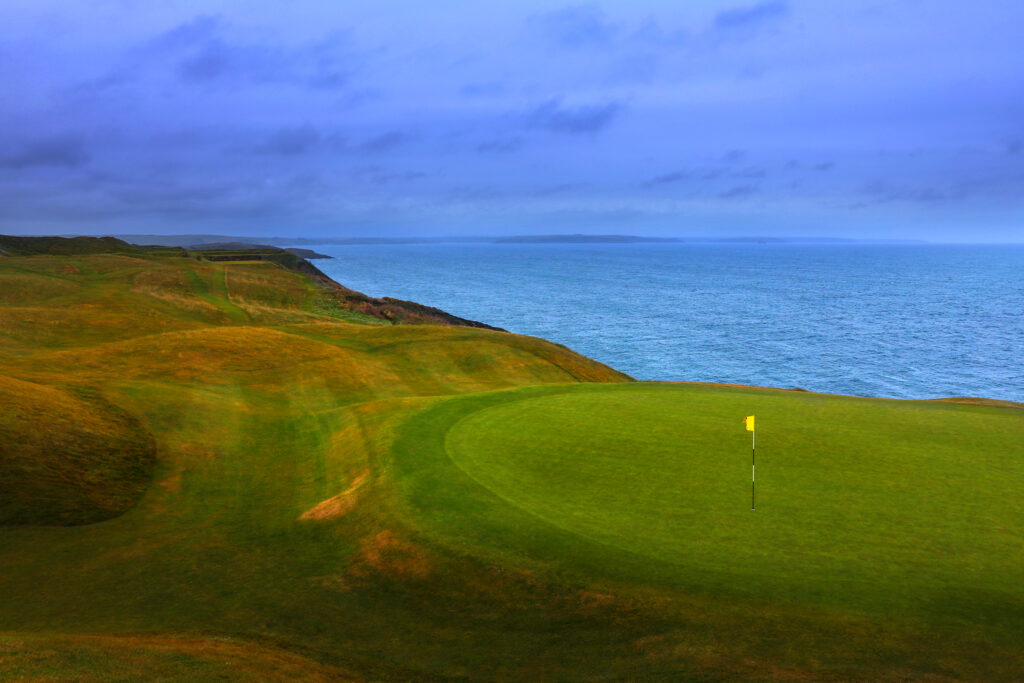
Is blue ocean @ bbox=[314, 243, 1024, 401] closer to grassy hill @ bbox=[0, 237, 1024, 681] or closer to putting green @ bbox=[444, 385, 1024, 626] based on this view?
putting green @ bbox=[444, 385, 1024, 626]

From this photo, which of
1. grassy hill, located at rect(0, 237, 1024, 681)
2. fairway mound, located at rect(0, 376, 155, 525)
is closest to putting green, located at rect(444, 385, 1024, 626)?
grassy hill, located at rect(0, 237, 1024, 681)

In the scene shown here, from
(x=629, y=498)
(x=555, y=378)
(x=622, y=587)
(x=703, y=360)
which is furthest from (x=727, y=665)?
(x=703, y=360)

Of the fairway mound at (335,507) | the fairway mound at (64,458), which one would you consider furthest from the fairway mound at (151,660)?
the fairway mound at (64,458)

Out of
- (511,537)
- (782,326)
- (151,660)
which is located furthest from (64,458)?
(782,326)

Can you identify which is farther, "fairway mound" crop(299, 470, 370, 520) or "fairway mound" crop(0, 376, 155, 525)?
"fairway mound" crop(0, 376, 155, 525)

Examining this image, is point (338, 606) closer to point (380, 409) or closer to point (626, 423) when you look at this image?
point (626, 423)

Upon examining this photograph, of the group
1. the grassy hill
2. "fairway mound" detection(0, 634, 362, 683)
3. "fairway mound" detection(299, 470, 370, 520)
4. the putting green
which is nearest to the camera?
"fairway mound" detection(0, 634, 362, 683)
